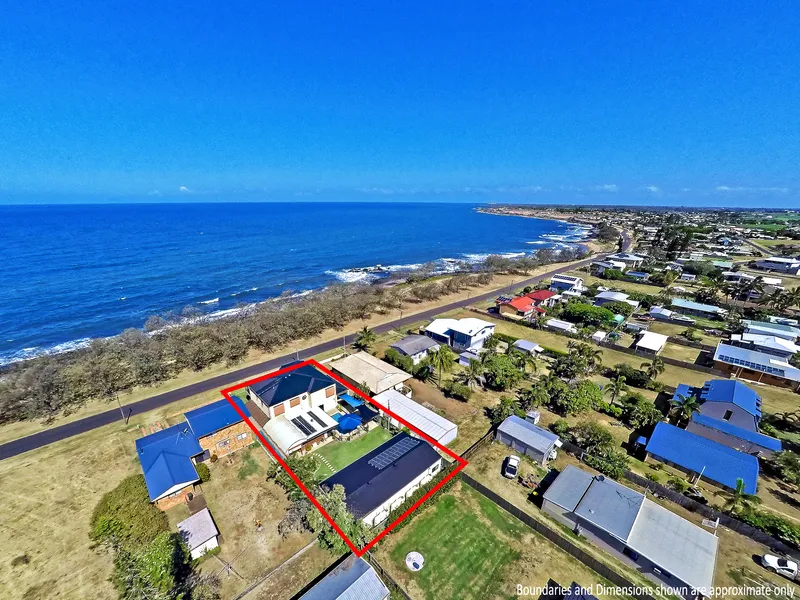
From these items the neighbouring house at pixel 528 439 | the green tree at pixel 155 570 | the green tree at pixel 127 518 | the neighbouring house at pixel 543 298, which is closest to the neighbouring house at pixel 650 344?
the neighbouring house at pixel 543 298

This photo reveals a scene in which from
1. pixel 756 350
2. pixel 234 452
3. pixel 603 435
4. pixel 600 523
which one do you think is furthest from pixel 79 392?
pixel 756 350

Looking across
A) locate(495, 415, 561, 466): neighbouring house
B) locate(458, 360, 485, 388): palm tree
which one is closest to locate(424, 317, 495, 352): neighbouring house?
locate(458, 360, 485, 388): palm tree

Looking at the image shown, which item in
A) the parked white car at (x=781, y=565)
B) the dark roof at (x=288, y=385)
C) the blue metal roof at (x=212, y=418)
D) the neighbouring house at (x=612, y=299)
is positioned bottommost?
the parked white car at (x=781, y=565)

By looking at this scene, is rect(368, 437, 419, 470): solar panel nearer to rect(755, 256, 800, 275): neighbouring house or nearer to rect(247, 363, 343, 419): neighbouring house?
rect(247, 363, 343, 419): neighbouring house

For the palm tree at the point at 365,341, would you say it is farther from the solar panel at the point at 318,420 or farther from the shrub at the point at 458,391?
Answer: the solar panel at the point at 318,420

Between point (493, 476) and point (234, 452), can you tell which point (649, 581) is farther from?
point (234, 452)
